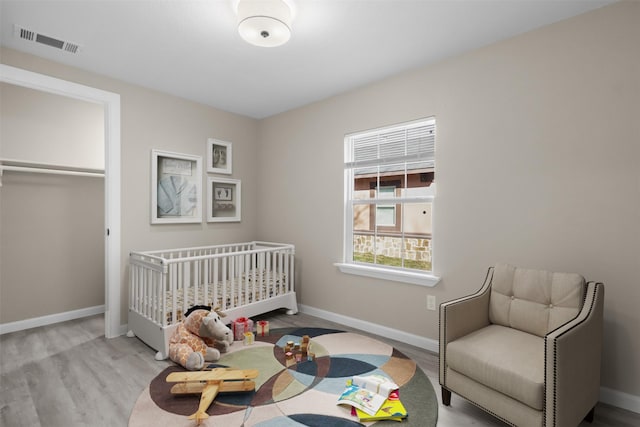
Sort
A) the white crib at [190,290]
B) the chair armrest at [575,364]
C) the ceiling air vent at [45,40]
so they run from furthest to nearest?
the white crib at [190,290]
the ceiling air vent at [45,40]
the chair armrest at [575,364]

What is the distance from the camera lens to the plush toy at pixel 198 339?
2.30 meters

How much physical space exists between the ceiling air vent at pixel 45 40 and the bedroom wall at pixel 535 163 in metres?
2.32

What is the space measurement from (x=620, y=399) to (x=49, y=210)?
4.96m

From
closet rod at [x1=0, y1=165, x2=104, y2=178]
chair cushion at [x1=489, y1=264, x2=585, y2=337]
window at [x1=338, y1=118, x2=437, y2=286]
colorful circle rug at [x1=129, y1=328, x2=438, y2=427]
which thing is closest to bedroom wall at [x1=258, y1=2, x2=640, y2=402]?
window at [x1=338, y1=118, x2=437, y2=286]

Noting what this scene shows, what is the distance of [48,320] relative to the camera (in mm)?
3299

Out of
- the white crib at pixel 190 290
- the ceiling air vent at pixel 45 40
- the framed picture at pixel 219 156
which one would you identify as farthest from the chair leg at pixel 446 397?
the ceiling air vent at pixel 45 40

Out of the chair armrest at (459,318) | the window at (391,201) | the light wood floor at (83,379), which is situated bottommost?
the light wood floor at (83,379)

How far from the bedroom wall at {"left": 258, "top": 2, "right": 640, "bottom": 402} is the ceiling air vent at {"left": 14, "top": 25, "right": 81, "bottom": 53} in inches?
91.5

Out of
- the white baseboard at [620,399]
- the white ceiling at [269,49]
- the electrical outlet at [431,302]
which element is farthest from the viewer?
the electrical outlet at [431,302]

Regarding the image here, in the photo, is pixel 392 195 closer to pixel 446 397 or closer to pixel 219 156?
pixel 446 397

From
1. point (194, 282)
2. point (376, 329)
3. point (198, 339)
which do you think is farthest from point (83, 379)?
point (376, 329)

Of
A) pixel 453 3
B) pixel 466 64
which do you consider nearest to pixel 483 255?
pixel 466 64

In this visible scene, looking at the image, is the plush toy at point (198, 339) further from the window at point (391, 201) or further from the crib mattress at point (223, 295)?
the window at point (391, 201)

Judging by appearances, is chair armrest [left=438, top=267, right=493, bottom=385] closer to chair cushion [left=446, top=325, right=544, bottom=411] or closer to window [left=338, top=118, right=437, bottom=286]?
chair cushion [left=446, top=325, right=544, bottom=411]
